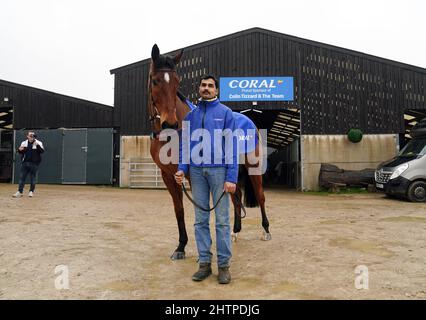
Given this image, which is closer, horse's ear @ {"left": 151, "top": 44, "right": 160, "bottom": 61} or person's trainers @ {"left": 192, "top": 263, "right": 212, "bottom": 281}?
person's trainers @ {"left": 192, "top": 263, "right": 212, "bottom": 281}

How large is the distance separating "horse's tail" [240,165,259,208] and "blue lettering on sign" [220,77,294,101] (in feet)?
29.4

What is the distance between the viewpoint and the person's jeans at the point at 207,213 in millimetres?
3176

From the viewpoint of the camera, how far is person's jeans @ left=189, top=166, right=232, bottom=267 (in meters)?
3.18

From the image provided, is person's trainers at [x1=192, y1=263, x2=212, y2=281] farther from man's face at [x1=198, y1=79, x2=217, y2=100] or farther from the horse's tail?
the horse's tail

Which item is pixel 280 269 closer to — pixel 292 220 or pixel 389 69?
pixel 292 220

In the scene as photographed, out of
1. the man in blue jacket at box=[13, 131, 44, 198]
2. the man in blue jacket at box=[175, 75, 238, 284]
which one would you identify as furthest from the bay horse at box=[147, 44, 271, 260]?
the man in blue jacket at box=[13, 131, 44, 198]

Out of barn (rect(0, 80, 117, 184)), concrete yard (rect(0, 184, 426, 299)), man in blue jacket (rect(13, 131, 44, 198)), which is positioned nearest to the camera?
concrete yard (rect(0, 184, 426, 299))

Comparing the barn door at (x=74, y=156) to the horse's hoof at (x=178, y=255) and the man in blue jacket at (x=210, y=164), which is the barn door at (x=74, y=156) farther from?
the man in blue jacket at (x=210, y=164)

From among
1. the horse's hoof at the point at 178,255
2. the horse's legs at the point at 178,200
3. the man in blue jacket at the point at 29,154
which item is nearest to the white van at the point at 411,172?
the horse's legs at the point at 178,200

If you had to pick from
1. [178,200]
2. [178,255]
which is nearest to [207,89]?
[178,200]

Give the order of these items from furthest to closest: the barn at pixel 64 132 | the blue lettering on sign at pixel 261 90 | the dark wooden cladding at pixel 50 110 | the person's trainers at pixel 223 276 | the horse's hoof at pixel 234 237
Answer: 1. the dark wooden cladding at pixel 50 110
2. the barn at pixel 64 132
3. the blue lettering on sign at pixel 261 90
4. the horse's hoof at pixel 234 237
5. the person's trainers at pixel 223 276

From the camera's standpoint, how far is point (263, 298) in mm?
2627

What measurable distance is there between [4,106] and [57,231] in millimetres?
14886

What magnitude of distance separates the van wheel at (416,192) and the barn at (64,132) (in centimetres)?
1198
